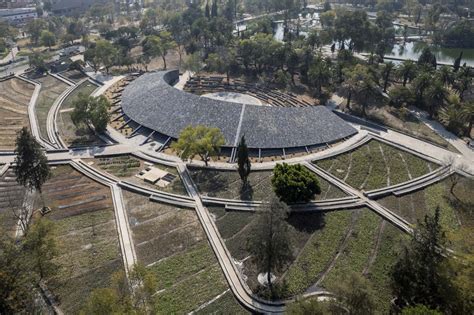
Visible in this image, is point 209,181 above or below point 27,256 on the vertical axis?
below

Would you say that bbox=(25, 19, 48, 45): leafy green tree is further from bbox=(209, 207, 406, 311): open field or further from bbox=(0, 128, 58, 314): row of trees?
bbox=(209, 207, 406, 311): open field

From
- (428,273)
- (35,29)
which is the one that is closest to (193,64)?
(428,273)

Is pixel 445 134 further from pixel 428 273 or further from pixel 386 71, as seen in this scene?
pixel 428 273

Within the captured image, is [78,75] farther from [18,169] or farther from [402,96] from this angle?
[402,96]

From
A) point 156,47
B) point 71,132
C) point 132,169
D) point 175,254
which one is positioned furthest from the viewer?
point 156,47

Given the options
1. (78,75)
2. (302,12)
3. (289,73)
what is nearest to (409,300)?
(289,73)

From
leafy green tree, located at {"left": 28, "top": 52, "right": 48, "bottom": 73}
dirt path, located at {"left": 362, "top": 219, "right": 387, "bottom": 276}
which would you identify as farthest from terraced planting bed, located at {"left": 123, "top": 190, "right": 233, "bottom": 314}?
leafy green tree, located at {"left": 28, "top": 52, "right": 48, "bottom": 73}

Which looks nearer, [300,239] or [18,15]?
[300,239]
